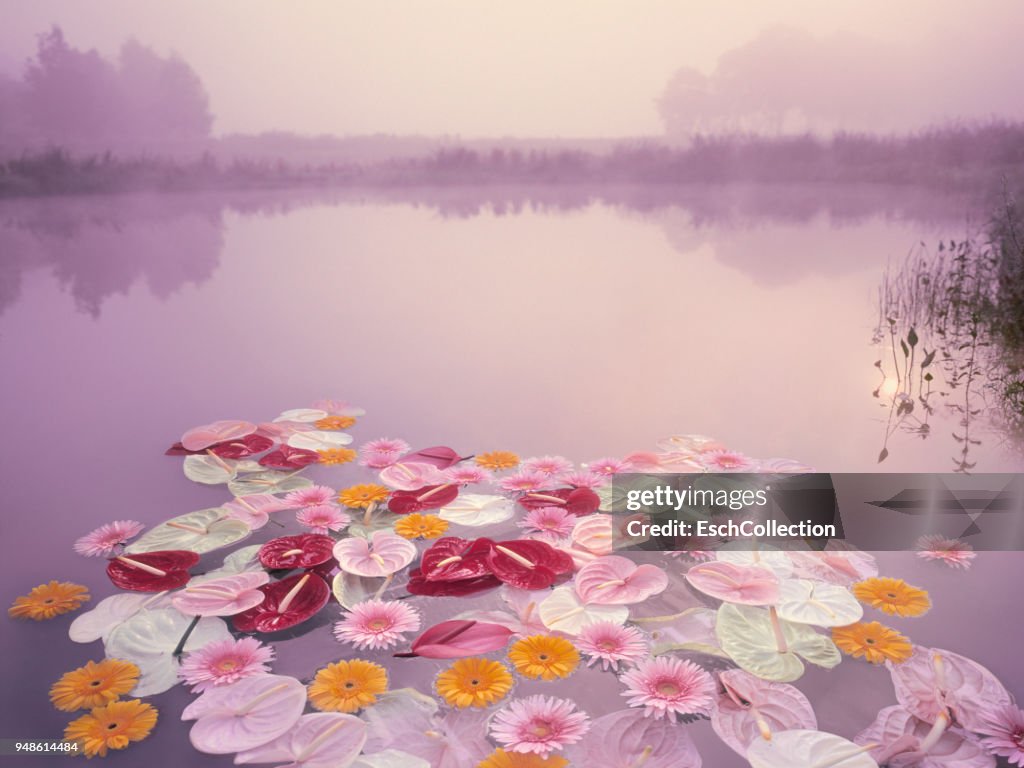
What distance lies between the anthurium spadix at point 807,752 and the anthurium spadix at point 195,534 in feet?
2.77

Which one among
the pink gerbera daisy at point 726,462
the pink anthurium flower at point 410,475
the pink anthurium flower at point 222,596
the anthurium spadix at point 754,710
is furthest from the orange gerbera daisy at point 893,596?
the pink anthurium flower at point 222,596

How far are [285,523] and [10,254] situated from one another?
119 inches

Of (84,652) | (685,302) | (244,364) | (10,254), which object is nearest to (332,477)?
(84,652)

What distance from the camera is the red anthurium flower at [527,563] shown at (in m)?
1.12

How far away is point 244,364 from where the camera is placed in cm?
233

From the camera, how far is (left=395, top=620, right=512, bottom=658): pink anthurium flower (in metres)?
0.97

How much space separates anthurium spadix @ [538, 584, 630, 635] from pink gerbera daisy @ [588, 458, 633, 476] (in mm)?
456

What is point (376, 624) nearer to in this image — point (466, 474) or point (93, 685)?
point (93, 685)

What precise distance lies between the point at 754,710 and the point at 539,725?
0.24 meters

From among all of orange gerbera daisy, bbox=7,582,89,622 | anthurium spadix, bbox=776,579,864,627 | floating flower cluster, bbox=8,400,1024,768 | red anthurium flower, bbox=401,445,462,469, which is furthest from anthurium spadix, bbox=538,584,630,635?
orange gerbera daisy, bbox=7,582,89,622

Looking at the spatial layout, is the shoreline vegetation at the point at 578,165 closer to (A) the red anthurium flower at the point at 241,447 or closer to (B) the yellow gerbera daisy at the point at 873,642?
(A) the red anthurium flower at the point at 241,447

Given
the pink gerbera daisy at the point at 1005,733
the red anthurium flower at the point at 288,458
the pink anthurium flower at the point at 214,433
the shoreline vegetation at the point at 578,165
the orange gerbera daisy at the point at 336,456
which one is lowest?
the pink gerbera daisy at the point at 1005,733

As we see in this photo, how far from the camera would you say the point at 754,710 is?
873mm

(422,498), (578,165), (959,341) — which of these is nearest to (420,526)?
(422,498)
